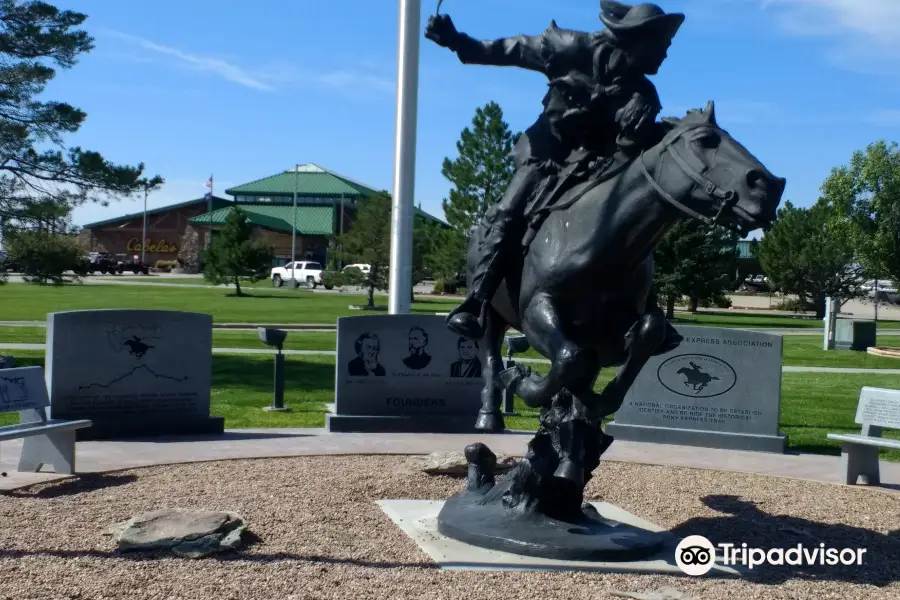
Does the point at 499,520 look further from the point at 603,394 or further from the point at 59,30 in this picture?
the point at 59,30

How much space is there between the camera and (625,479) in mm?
9836

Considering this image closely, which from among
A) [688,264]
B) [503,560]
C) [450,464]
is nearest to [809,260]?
[688,264]

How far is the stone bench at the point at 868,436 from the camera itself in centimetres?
998

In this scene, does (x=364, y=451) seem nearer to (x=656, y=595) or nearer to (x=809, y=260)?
(x=656, y=595)

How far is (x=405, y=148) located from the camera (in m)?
15.9

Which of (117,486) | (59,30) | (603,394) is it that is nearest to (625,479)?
(603,394)

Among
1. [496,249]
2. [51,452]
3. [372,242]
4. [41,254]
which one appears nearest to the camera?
[496,249]

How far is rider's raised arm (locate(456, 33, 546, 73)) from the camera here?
6961mm

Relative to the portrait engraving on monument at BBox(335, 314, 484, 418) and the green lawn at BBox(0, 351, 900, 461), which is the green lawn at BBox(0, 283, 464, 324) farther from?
the portrait engraving on monument at BBox(335, 314, 484, 418)

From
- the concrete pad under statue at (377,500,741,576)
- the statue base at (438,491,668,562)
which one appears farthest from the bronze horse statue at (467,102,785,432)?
the concrete pad under statue at (377,500,741,576)

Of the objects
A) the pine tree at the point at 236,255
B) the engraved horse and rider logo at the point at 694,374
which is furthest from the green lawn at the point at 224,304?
the engraved horse and rider logo at the point at 694,374

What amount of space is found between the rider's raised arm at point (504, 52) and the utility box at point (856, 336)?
1015 inches

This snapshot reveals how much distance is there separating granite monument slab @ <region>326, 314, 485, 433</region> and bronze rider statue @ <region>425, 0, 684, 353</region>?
5.59m

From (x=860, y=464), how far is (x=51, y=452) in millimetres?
8134
